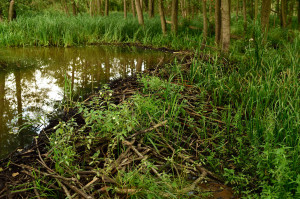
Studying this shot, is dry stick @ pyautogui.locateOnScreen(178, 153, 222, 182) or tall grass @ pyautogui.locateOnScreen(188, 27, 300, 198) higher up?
tall grass @ pyautogui.locateOnScreen(188, 27, 300, 198)

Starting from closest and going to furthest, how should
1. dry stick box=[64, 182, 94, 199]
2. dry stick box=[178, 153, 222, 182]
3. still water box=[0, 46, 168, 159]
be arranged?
dry stick box=[64, 182, 94, 199] → dry stick box=[178, 153, 222, 182] → still water box=[0, 46, 168, 159]

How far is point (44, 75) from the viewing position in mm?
5383

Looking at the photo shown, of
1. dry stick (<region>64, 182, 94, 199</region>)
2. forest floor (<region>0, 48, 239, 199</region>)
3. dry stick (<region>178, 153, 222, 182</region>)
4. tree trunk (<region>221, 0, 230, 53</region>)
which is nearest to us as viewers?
dry stick (<region>64, 182, 94, 199</region>)

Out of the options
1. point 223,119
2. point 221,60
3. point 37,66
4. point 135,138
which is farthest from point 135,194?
point 37,66

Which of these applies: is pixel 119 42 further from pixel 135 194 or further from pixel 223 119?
pixel 135 194

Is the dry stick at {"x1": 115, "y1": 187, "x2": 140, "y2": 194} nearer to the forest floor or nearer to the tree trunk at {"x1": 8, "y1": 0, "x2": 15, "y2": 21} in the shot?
the forest floor

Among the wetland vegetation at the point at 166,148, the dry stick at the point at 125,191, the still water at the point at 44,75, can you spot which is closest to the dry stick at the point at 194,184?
the wetland vegetation at the point at 166,148

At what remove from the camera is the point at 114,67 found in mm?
6367

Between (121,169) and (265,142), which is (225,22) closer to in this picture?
(265,142)

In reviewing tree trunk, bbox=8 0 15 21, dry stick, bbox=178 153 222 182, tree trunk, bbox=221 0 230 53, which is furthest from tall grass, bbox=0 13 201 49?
dry stick, bbox=178 153 222 182

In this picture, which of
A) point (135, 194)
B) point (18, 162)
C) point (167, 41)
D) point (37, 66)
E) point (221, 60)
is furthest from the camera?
point (167, 41)

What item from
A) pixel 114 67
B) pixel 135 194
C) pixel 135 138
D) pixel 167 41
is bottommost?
pixel 135 194

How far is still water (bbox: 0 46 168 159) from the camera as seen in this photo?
3219 mm

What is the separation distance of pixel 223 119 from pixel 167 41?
7174mm
